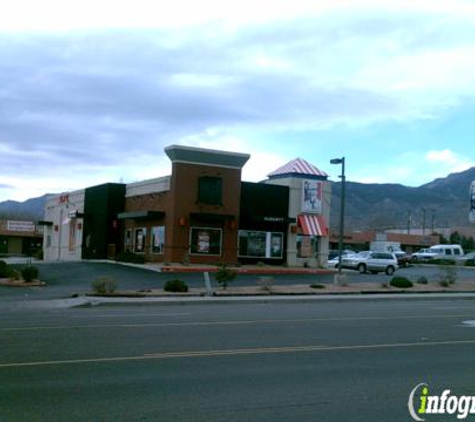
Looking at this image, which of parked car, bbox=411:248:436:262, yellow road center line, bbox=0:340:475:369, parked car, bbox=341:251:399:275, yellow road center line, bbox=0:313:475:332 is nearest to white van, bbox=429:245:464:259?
parked car, bbox=411:248:436:262

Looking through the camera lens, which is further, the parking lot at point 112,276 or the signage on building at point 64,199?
the signage on building at point 64,199

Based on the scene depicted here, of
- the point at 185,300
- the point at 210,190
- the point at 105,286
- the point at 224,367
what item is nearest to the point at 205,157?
the point at 210,190

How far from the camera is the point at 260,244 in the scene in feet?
153

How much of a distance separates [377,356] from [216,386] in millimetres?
3628

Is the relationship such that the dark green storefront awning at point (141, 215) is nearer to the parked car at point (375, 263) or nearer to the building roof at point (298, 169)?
the building roof at point (298, 169)

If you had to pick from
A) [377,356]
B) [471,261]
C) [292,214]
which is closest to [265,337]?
[377,356]

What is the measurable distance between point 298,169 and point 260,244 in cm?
604

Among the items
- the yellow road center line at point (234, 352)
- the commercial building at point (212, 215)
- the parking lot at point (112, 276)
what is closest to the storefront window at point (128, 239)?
the commercial building at point (212, 215)

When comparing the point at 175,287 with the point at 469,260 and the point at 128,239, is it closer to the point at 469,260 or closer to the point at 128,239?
the point at 128,239

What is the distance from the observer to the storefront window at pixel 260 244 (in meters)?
45.9

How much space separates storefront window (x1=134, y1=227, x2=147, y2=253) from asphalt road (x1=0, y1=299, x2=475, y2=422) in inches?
1137

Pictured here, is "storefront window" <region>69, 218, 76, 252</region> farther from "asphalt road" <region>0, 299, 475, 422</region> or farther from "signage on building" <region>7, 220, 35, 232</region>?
"asphalt road" <region>0, 299, 475, 422</region>

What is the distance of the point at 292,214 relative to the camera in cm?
4756

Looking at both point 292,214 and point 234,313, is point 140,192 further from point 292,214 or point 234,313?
point 234,313
